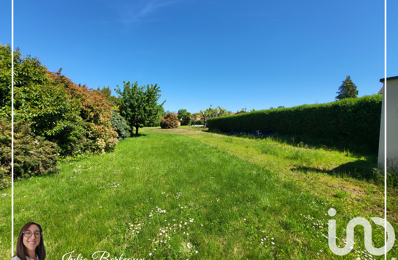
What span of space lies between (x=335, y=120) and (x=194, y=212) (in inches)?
434

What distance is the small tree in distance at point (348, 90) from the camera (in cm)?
3916

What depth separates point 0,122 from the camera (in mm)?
3953

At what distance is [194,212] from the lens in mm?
2799

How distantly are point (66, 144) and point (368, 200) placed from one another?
32.6ft

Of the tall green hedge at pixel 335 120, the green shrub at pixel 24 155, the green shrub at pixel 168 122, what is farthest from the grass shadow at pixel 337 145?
the green shrub at pixel 168 122

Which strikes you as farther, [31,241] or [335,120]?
[335,120]

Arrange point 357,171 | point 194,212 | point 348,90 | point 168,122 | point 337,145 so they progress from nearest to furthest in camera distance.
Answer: point 194,212, point 357,171, point 337,145, point 168,122, point 348,90

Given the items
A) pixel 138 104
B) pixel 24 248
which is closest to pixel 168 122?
pixel 138 104

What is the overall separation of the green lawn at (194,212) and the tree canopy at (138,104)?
37.6 feet

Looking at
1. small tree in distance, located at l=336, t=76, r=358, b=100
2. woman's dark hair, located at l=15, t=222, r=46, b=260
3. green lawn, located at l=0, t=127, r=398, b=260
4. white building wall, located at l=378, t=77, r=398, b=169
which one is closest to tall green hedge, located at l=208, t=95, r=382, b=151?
white building wall, located at l=378, t=77, r=398, b=169

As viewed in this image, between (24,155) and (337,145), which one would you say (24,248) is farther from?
(337,145)

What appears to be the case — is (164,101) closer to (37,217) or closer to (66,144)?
(66,144)

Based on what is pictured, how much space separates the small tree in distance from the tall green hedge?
43045 millimetres

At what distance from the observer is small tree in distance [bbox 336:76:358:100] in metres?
39.2
